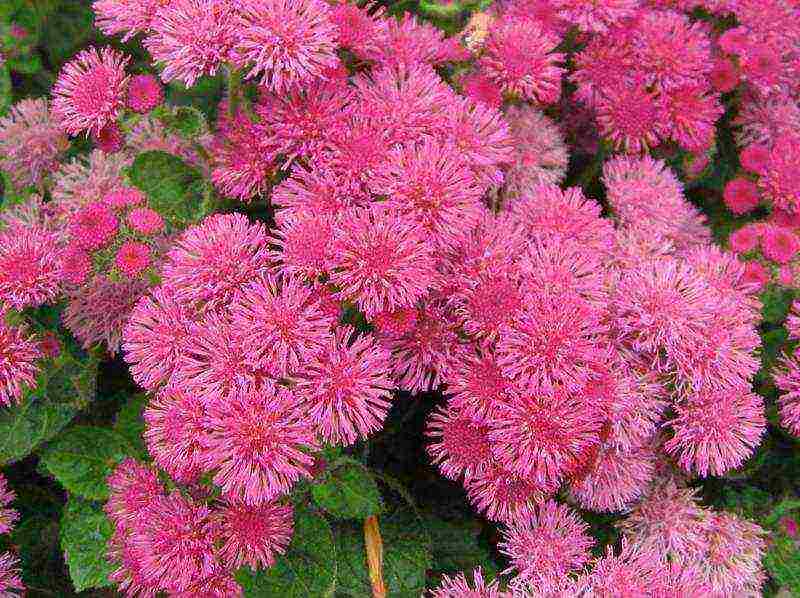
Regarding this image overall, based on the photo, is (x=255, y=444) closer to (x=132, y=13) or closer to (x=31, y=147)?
(x=132, y=13)

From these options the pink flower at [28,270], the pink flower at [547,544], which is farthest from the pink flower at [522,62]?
the pink flower at [28,270]

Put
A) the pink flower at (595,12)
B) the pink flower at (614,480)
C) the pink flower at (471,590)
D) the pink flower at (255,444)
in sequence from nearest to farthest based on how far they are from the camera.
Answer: the pink flower at (255,444) → the pink flower at (471,590) → the pink flower at (614,480) → the pink flower at (595,12)

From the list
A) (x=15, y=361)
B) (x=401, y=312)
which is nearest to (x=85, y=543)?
(x=15, y=361)

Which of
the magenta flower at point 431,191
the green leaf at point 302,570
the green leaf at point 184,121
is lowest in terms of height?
the green leaf at point 302,570

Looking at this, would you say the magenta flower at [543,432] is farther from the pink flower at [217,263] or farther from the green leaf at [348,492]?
the pink flower at [217,263]

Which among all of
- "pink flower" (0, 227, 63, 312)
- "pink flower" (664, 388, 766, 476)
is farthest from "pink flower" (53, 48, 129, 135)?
"pink flower" (664, 388, 766, 476)

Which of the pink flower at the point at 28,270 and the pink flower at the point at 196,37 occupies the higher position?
the pink flower at the point at 196,37

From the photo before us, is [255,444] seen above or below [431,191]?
below

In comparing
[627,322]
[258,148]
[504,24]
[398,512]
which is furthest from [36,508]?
[504,24]
